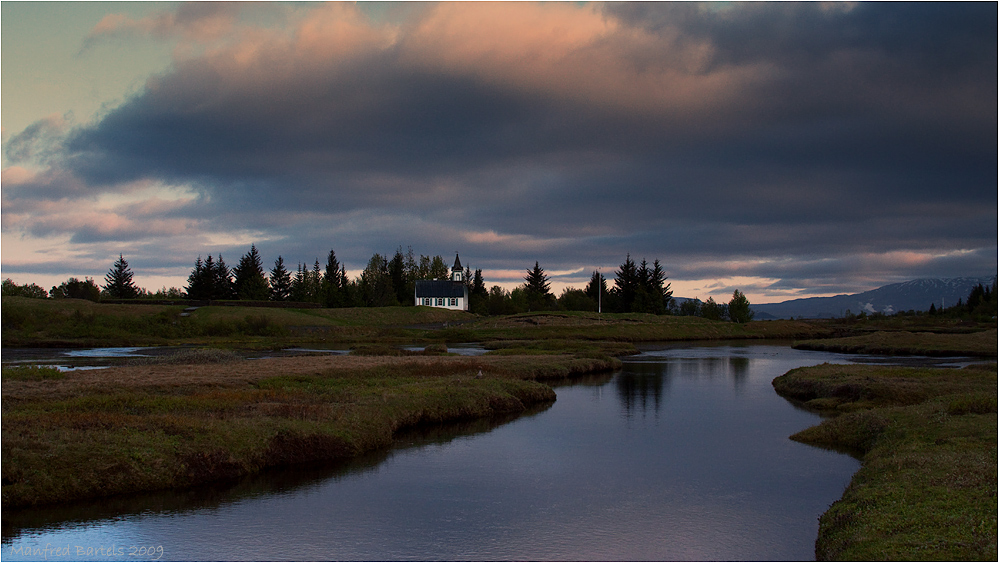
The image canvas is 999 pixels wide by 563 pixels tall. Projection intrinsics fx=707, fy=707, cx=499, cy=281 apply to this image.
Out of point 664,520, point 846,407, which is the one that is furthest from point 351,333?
point 664,520

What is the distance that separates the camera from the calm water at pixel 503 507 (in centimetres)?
1741

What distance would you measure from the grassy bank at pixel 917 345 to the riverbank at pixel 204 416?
5926 cm

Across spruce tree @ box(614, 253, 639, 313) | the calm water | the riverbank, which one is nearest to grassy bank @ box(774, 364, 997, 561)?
the calm water

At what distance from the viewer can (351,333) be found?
11662 centimetres

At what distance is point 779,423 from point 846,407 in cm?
529

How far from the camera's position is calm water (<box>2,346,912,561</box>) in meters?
17.4

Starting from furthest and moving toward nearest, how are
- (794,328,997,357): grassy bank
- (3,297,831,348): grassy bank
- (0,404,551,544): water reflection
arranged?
(3,297,831,348): grassy bank → (794,328,997,357): grassy bank → (0,404,551,544): water reflection

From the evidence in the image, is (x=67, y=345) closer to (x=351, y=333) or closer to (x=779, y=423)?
(x=351, y=333)

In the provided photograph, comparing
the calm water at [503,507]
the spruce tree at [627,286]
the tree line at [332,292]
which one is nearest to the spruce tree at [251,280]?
the tree line at [332,292]

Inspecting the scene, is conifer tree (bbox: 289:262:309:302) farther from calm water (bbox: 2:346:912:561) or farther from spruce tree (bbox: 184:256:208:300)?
calm water (bbox: 2:346:912:561)

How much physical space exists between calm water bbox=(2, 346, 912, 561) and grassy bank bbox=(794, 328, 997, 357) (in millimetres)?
59995

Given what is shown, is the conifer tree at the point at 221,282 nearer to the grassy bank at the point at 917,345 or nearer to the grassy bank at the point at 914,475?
the grassy bank at the point at 917,345

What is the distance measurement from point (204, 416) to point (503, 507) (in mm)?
13742

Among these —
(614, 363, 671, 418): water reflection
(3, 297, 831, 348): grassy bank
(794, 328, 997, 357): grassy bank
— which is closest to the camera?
(614, 363, 671, 418): water reflection
